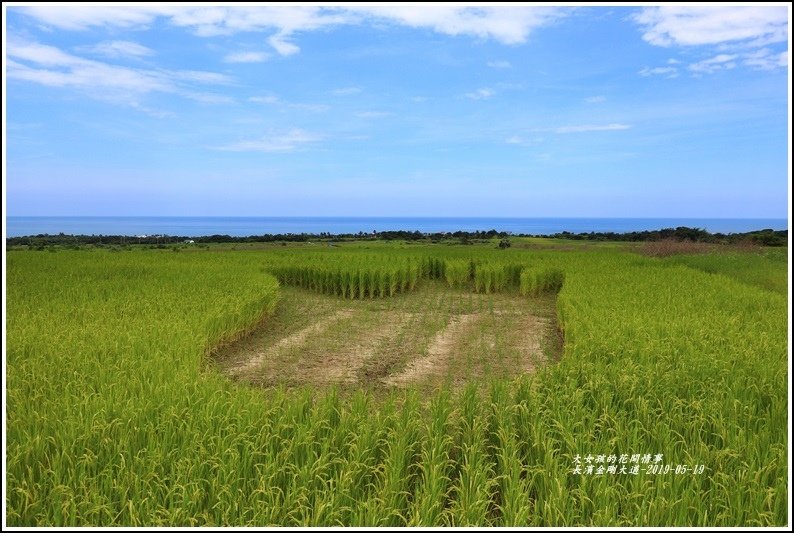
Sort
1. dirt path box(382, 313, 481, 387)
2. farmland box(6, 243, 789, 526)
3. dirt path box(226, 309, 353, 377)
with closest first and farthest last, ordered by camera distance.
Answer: farmland box(6, 243, 789, 526), dirt path box(382, 313, 481, 387), dirt path box(226, 309, 353, 377)

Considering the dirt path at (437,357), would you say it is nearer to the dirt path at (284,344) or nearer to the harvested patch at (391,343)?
the harvested patch at (391,343)

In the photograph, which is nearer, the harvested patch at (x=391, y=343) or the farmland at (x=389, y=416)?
the farmland at (x=389, y=416)

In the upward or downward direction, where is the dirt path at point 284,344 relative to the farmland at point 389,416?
downward

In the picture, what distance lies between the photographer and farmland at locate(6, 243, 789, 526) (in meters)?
2.87

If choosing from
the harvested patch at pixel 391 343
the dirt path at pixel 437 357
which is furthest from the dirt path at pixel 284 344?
the dirt path at pixel 437 357

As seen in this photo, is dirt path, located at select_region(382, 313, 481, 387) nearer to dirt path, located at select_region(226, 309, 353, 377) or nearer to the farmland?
the farmland

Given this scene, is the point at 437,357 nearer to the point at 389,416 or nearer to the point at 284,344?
the point at 284,344

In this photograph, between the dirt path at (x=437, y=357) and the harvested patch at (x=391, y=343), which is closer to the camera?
the dirt path at (x=437, y=357)

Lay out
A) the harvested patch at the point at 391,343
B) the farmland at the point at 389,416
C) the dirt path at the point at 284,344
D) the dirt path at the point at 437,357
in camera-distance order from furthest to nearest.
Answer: the dirt path at the point at 284,344, the harvested patch at the point at 391,343, the dirt path at the point at 437,357, the farmland at the point at 389,416

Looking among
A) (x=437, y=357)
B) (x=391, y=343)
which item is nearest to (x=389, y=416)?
(x=437, y=357)

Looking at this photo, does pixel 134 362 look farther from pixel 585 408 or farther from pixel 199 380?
pixel 585 408

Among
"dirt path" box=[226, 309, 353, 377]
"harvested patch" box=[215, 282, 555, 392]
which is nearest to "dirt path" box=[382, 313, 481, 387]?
"harvested patch" box=[215, 282, 555, 392]

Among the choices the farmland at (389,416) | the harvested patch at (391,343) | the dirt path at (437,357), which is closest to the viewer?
the farmland at (389,416)

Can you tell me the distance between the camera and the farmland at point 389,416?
2867 mm
